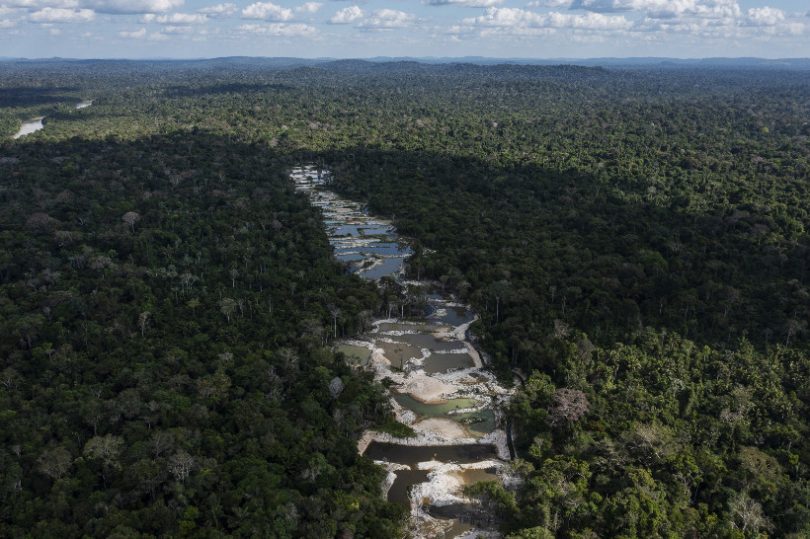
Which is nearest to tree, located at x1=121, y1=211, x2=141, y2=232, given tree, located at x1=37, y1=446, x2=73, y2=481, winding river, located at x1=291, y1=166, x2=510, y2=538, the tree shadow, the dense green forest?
the dense green forest

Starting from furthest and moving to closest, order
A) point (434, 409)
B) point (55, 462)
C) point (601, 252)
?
point (601, 252)
point (434, 409)
point (55, 462)

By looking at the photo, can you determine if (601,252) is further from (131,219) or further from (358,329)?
(131,219)

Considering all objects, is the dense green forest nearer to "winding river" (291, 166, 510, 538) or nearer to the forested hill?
the forested hill

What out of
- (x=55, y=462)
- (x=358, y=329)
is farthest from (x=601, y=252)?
(x=55, y=462)

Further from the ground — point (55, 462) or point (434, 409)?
point (55, 462)

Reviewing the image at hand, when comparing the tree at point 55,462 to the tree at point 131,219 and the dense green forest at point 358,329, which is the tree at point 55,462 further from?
the tree at point 131,219

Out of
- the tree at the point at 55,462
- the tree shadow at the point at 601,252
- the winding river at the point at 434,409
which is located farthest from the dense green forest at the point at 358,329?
the winding river at the point at 434,409

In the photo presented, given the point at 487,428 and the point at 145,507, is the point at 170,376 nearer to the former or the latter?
the point at 145,507

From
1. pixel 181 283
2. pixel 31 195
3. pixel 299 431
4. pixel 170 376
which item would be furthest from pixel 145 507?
pixel 31 195
